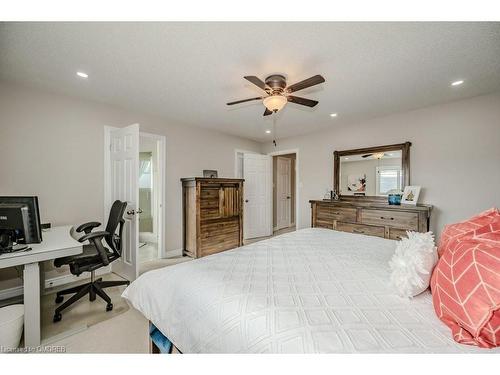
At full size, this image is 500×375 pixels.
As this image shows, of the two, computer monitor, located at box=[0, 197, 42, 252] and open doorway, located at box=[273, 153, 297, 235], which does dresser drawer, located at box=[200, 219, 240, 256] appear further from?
computer monitor, located at box=[0, 197, 42, 252]

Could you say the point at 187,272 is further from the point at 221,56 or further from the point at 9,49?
the point at 9,49

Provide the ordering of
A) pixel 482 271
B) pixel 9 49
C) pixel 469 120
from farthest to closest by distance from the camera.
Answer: pixel 469 120 → pixel 9 49 → pixel 482 271

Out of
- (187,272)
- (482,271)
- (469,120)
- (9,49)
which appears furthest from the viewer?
(469,120)

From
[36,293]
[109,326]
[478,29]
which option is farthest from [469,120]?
[36,293]

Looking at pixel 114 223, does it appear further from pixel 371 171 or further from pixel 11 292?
pixel 371 171

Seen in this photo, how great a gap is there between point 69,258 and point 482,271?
289 centimetres

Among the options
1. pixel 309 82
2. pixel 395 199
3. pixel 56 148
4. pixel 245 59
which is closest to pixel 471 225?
pixel 309 82

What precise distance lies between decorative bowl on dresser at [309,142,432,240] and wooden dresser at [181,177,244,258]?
1.50 metres

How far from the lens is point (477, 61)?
1901 millimetres

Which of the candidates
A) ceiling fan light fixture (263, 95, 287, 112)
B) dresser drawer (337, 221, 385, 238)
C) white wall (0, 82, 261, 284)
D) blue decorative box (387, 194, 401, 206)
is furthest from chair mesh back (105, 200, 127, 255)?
blue decorative box (387, 194, 401, 206)

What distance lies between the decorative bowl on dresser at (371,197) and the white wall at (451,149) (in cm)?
18

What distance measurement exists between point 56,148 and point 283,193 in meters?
4.99

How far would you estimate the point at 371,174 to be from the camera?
3.72 metres
